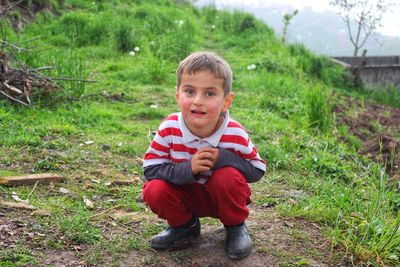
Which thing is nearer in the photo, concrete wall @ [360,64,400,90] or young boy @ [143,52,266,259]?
young boy @ [143,52,266,259]

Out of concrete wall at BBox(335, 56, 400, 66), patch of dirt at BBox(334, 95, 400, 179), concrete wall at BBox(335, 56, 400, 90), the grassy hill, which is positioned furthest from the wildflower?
concrete wall at BBox(335, 56, 400, 66)

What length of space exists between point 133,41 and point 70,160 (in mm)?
4936

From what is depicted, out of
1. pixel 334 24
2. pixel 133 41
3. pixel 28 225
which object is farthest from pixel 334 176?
pixel 334 24

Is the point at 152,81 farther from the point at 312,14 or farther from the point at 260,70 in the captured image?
the point at 312,14

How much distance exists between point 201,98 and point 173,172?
406 mm

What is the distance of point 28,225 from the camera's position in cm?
296

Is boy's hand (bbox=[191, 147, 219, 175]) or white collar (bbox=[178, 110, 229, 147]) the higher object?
white collar (bbox=[178, 110, 229, 147])

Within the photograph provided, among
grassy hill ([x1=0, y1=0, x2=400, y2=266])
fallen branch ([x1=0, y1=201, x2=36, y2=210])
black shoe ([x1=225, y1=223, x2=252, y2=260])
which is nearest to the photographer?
black shoe ([x1=225, y1=223, x2=252, y2=260])

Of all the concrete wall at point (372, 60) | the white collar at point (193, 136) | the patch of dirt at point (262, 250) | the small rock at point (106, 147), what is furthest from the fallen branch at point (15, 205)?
the concrete wall at point (372, 60)

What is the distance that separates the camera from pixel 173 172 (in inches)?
103

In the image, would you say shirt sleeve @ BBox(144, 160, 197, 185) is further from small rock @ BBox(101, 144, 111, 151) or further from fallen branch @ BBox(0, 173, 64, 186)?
small rock @ BBox(101, 144, 111, 151)

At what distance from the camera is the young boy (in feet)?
8.42

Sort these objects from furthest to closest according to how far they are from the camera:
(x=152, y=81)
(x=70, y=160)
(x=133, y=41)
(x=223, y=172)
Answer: (x=133, y=41) → (x=152, y=81) → (x=70, y=160) → (x=223, y=172)

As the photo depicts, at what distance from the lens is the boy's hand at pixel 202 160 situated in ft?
8.32
